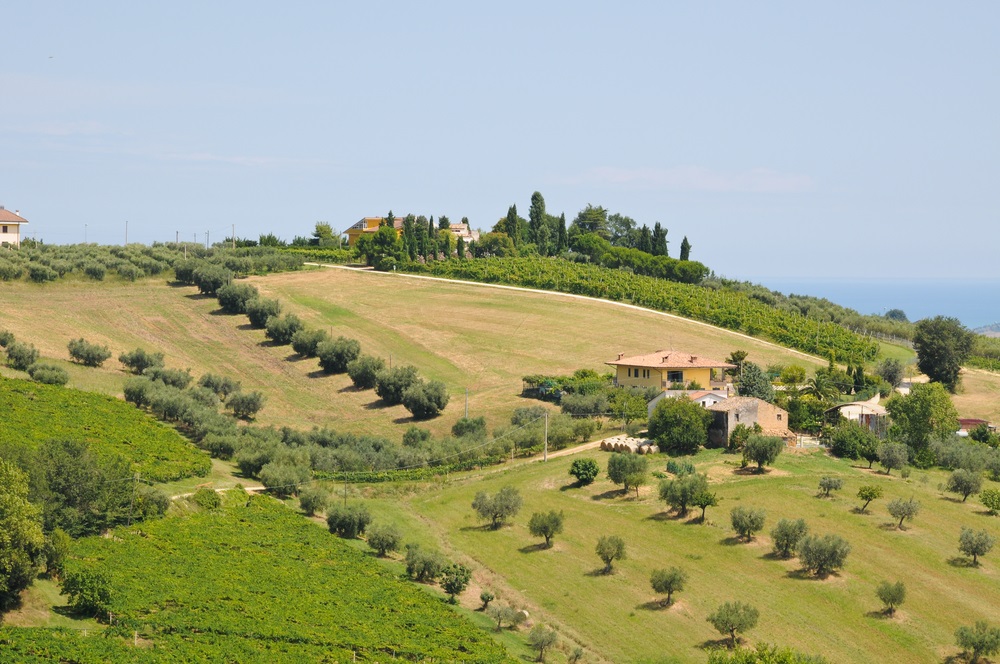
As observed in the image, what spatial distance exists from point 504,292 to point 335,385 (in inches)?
1591

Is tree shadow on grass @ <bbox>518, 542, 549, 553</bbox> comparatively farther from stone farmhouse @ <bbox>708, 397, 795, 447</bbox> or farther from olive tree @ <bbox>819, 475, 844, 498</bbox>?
stone farmhouse @ <bbox>708, 397, 795, 447</bbox>

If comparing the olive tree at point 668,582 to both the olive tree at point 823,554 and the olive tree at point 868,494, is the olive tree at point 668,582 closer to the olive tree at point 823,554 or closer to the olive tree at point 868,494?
the olive tree at point 823,554

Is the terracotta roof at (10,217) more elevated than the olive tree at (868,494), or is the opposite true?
the terracotta roof at (10,217)

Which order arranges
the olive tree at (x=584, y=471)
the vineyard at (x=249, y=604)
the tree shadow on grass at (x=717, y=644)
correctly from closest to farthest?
the vineyard at (x=249, y=604), the tree shadow on grass at (x=717, y=644), the olive tree at (x=584, y=471)

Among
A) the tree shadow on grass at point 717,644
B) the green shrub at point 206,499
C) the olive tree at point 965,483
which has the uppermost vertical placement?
the olive tree at point 965,483

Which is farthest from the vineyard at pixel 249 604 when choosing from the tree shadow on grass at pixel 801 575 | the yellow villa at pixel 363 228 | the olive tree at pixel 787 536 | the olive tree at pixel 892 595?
the yellow villa at pixel 363 228

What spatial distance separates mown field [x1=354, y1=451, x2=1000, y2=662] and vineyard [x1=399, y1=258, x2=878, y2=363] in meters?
44.4

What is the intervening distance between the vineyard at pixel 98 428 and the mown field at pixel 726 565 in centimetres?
1186

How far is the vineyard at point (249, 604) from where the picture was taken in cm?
4191

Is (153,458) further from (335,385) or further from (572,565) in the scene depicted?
(335,385)

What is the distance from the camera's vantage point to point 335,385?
100688mm

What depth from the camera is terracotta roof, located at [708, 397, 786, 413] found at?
79812 mm

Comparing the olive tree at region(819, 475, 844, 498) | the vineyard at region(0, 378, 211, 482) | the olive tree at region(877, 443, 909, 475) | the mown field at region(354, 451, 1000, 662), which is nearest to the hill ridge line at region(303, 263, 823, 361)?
the olive tree at region(877, 443, 909, 475)

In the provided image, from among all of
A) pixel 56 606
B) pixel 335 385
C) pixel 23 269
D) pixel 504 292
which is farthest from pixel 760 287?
pixel 56 606
